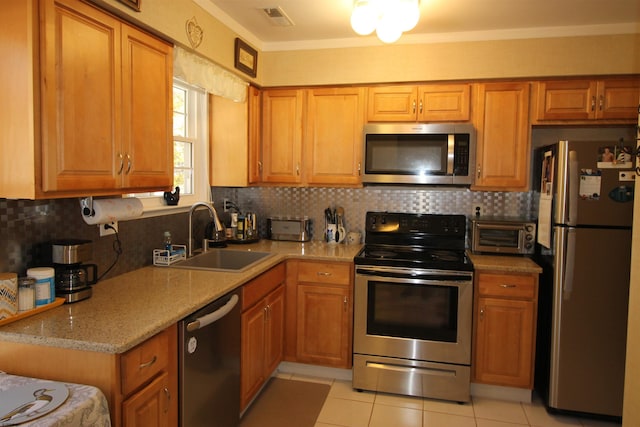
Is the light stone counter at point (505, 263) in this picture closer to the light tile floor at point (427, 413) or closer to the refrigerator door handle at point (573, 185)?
the refrigerator door handle at point (573, 185)

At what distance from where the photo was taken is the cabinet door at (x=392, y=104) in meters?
3.04

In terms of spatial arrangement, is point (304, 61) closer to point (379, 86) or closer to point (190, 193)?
point (379, 86)

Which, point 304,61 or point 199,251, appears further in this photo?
point 304,61

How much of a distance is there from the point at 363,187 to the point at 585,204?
1473 mm

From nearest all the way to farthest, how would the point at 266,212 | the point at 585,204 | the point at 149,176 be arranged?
the point at 149,176 → the point at 585,204 → the point at 266,212

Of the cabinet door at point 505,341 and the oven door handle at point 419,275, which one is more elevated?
the oven door handle at point 419,275

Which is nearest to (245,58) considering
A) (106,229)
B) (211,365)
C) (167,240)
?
(167,240)

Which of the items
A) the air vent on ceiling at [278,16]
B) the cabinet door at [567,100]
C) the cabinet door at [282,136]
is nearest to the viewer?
the air vent on ceiling at [278,16]

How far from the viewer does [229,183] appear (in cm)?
319

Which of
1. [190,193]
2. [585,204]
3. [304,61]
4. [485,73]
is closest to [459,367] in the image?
[585,204]

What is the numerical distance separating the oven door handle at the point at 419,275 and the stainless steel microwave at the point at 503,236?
1.30 ft

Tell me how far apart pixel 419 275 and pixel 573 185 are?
101 centimetres

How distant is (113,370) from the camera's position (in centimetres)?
138

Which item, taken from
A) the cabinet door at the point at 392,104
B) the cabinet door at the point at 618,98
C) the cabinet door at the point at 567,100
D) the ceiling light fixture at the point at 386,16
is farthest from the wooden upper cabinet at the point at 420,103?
the ceiling light fixture at the point at 386,16
